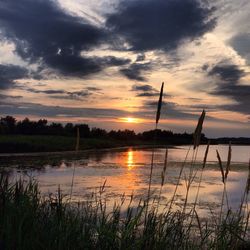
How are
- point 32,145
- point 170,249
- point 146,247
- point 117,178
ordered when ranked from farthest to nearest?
point 32,145 → point 117,178 → point 170,249 → point 146,247

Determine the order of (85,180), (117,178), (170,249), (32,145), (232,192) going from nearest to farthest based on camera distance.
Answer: (170,249)
(232,192)
(85,180)
(117,178)
(32,145)

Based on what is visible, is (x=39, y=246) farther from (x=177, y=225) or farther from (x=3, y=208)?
(x=177, y=225)

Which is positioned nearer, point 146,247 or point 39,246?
point 39,246

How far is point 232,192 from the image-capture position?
16500 mm

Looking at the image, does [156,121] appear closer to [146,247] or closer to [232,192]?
[146,247]

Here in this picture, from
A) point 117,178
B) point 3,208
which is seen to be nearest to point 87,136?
point 117,178

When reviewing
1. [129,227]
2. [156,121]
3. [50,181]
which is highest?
[156,121]

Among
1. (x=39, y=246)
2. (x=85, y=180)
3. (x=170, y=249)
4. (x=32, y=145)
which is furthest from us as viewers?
(x=32, y=145)

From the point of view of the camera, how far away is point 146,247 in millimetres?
4680

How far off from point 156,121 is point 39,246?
164 cm

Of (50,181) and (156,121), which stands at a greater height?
(156,121)


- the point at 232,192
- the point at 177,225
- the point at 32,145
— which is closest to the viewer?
the point at 177,225

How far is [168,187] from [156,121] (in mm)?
12449

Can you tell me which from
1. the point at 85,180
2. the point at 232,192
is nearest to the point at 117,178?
the point at 85,180
